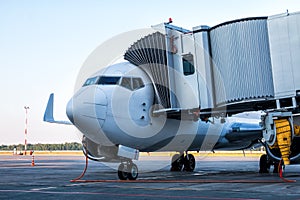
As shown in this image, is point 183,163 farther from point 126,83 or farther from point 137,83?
point 126,83

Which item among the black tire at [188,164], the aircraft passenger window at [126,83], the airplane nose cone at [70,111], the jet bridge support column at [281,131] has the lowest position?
the black tire at [188,164]

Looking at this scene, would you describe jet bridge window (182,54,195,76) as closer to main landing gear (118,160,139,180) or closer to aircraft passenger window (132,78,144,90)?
aircraft passenger window (132,78,144,90)

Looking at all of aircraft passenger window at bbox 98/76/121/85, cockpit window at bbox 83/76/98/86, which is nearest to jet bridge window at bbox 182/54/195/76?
aircraft passenger window at bbox 98/76/121/85

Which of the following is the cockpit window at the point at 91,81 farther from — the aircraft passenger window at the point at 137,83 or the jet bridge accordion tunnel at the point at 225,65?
the jet bridge accordion tunnel at the point at 225,65

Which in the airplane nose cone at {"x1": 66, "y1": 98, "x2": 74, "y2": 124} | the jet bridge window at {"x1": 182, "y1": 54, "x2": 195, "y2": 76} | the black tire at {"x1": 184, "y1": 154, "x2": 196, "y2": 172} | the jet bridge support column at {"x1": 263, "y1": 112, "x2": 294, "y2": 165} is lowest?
the black tire at {"x1": 184, "y1": 154, "x2": 196, "y2": 172}

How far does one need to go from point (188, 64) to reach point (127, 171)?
4.51 meters

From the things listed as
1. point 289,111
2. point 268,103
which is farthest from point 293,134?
point 268,103

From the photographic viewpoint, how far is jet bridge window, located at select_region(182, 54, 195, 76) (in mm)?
13680

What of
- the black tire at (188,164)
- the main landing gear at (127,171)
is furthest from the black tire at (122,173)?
the black tire at (188,164)

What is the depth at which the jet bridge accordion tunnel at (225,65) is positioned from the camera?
11.8 metres

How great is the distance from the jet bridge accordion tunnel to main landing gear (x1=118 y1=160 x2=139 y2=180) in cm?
228

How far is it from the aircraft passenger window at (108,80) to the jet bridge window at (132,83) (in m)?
0.23

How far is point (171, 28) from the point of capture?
14.2m

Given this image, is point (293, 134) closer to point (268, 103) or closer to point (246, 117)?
point (268, 103)
